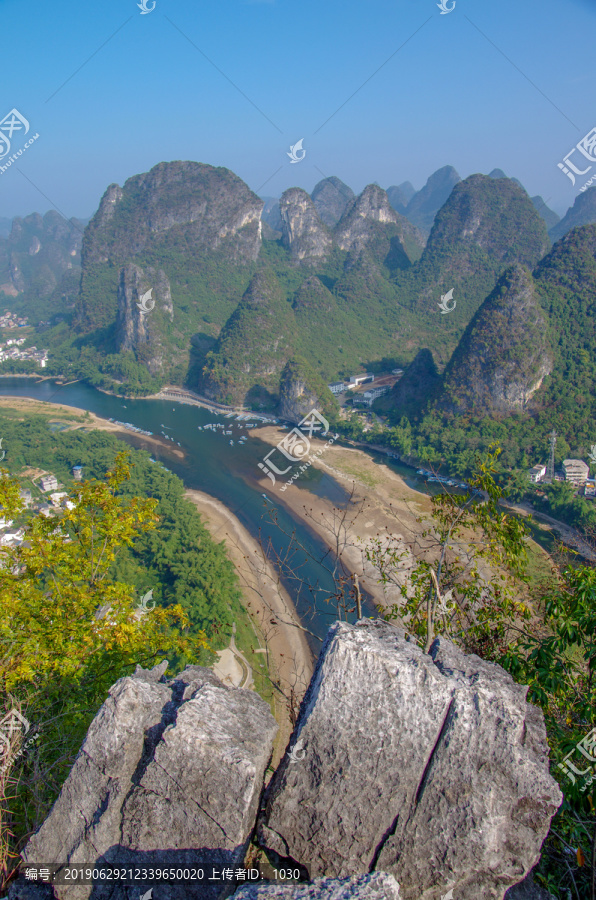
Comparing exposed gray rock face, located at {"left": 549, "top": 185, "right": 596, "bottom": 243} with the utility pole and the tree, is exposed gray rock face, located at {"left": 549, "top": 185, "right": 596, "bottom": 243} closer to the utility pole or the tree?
the utility pole

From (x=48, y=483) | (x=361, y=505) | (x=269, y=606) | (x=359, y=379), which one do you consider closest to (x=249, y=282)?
(x=359, y=379)

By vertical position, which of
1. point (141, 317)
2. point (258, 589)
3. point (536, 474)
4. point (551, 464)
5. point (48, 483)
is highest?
point (141, 317)

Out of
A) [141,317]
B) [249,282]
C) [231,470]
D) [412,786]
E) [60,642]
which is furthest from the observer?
[249,282]

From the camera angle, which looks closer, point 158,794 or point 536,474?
point 158,794

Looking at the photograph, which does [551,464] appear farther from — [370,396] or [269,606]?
[269,606]

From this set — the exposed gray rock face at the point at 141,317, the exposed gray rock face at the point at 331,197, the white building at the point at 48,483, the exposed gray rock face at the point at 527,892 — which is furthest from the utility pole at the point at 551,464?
the exposed gray rock face at the point at 331,197

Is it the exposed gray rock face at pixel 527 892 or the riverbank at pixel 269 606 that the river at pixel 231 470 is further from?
the exposed gray rock face at pixel 527 892

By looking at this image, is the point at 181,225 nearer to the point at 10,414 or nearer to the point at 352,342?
the point at 352,342

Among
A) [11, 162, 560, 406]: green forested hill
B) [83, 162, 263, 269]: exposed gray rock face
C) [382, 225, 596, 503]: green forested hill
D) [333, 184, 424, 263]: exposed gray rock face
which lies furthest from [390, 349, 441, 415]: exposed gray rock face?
[83, 162, 263, 269]: exposed gray rock face
